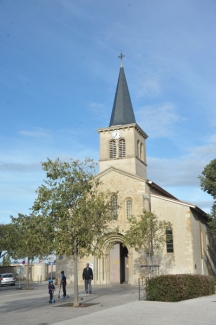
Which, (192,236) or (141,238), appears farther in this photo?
(192,236)

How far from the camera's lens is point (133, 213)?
29156mm

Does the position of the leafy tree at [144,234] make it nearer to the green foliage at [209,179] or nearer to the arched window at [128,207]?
the arched window at [128,207]

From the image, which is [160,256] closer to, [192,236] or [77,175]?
[192,236]

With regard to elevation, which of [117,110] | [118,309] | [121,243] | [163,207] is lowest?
[118,309]

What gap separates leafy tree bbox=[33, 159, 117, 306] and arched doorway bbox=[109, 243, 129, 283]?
14915mm

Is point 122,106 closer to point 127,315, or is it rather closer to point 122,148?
point 122,148

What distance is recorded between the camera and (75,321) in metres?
10.6

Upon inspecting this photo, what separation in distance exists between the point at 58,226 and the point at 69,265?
Answer: 52.2 ft

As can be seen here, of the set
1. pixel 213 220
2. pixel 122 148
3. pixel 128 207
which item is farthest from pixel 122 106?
pixel 213 220

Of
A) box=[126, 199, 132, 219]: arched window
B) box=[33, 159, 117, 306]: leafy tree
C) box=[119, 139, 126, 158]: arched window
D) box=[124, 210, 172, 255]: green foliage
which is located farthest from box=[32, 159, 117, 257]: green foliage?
box=[119, 139, 126, 158]: arched window

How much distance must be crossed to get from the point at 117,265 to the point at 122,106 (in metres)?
15.7

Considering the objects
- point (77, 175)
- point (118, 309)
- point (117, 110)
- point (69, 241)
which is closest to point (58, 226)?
point (69, 241)

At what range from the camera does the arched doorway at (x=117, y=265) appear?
30.1 meters

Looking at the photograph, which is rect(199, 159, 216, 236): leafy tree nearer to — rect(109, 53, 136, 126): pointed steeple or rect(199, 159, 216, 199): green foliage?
rect(199, 159, 216, 199): green foliage
